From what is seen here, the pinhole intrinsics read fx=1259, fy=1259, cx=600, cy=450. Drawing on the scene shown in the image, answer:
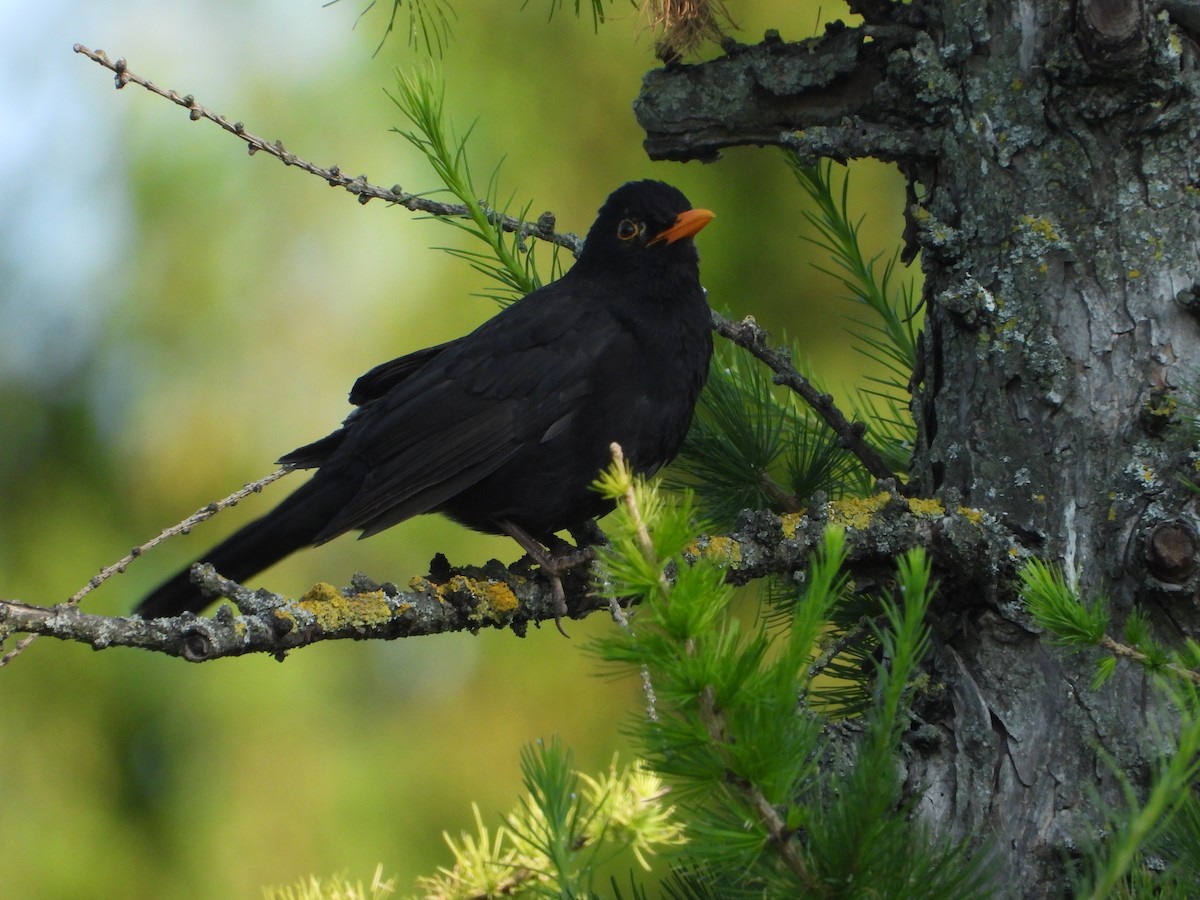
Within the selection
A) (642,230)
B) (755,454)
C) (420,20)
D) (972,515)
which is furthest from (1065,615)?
(420,20)

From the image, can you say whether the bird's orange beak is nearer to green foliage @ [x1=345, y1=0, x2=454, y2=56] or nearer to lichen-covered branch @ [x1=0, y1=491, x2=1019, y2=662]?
green foliage @ [x1=345, y1=0, x2=454, y2=56]

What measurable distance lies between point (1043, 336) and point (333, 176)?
1529 millimetres

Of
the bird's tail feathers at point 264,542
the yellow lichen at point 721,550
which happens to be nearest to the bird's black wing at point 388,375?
the bird's tail feathers at point 264,542

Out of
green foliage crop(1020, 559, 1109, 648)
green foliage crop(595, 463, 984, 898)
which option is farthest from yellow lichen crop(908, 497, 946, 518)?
green foliage crop(595, 463, 984, 898)

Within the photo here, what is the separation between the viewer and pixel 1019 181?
2.57m

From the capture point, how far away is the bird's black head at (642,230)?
373cm

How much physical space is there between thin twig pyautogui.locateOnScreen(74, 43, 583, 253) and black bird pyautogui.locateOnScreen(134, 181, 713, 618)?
1.41 ft

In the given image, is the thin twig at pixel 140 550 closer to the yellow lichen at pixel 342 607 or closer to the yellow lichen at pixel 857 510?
the yellow lichen at pixel 342 607

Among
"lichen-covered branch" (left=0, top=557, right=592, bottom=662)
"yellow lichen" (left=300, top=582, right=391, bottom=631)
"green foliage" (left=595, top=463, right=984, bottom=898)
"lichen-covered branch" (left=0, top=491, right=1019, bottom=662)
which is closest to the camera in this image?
"green foliage" (left=595, top=463, right=984, bottom=898)

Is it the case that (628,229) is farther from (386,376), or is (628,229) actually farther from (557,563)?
(557,563)

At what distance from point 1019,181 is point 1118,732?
1.10 meters

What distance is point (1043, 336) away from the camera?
250cm

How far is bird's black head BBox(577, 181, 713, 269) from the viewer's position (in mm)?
3734

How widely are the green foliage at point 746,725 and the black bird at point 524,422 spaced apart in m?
1.57
